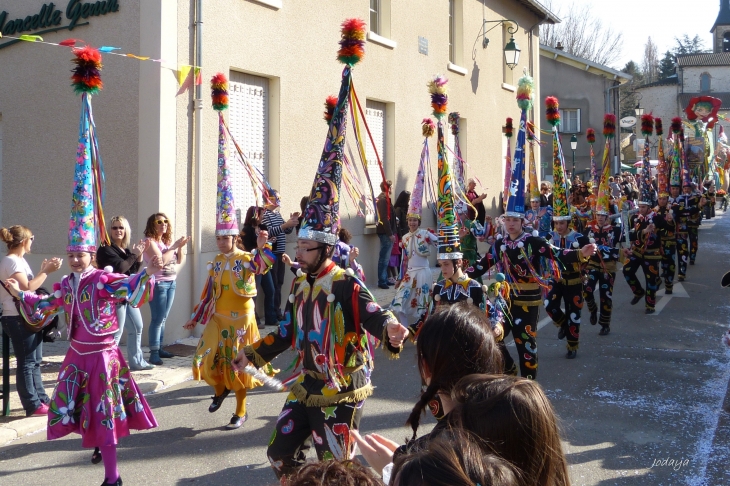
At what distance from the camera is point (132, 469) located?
221 inches

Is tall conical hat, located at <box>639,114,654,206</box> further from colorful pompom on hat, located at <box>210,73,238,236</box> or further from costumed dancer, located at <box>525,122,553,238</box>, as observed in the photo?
colorful pompom on hat, located at <box>210,73,238,236</box>

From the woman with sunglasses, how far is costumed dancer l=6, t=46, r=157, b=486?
1.84 metres

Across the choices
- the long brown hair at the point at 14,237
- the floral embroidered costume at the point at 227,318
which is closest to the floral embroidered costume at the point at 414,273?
the floral embroidered costume at the point at 227,318

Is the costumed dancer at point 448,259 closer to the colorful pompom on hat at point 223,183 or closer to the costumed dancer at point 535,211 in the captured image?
the colorful pompom on hat at point 223,183

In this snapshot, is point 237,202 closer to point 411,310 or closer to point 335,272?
point 411,310

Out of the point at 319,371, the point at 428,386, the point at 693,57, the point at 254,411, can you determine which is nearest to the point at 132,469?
the point at 254,411

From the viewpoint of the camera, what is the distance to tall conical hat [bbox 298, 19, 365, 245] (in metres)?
4.61

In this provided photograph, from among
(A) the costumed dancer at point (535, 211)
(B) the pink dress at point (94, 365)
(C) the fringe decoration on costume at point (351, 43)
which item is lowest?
(B) the pink dress at point (94, 365)

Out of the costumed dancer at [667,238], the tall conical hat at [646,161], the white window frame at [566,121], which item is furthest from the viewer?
the white window frame at [566,121]

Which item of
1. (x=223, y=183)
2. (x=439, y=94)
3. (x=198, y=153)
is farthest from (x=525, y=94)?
(x=198, y=153)

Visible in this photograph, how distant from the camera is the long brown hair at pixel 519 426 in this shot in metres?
2.09

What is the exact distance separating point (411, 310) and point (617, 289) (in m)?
6.32

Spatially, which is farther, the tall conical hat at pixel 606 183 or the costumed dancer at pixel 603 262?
the tall conical hat at pixel 606 183

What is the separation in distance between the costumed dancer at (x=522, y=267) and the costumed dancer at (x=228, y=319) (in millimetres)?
2233
